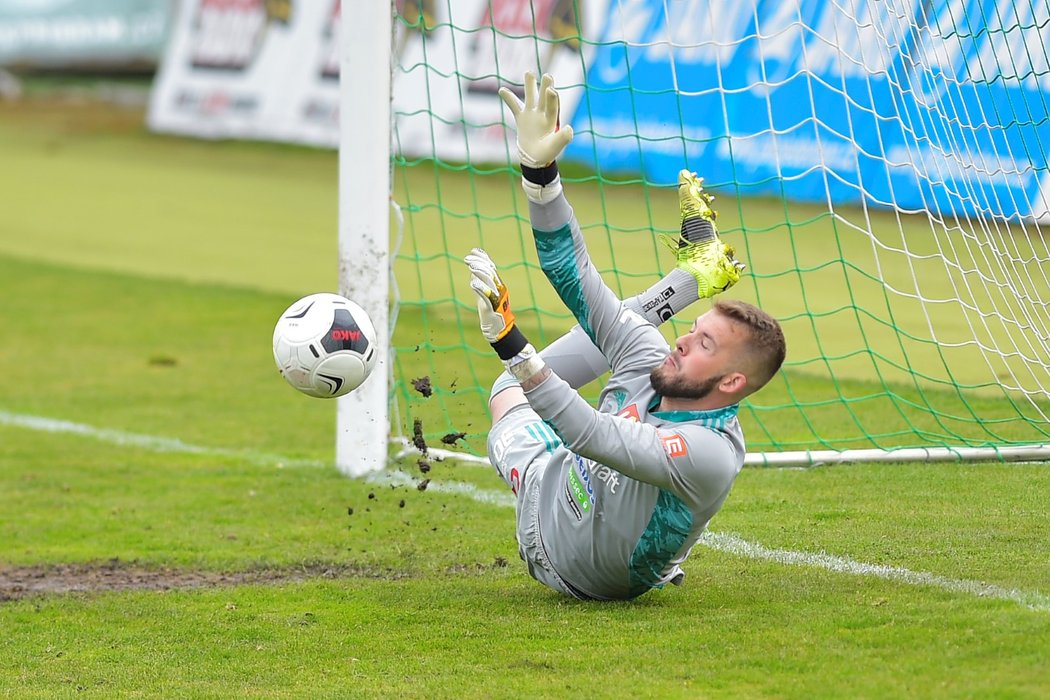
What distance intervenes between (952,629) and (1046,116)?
4.11 metres

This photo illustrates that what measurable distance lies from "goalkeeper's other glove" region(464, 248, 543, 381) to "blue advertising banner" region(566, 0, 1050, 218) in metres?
2.57

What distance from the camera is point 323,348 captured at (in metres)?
5.12

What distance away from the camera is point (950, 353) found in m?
7.56

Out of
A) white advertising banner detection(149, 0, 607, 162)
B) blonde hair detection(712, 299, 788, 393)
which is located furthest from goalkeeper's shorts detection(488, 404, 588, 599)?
white advertising banner detection(149, 0, 607, 162)

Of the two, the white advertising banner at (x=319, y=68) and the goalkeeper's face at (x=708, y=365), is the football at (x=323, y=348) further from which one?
the white advertising banner at (x=319, y=68)

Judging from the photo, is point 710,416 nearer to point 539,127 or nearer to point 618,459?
point 618,459

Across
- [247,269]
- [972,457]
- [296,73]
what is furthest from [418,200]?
[972,457]

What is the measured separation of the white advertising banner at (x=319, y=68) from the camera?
17266 millimetres

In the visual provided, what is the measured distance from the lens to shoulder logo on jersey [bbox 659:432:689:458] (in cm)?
439

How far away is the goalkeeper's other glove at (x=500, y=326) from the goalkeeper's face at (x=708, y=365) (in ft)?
1.62

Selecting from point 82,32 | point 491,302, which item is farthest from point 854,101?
point 82,32

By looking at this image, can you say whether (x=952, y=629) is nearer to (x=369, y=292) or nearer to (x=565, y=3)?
(x=369, y=292)

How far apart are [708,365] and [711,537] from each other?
1.40m

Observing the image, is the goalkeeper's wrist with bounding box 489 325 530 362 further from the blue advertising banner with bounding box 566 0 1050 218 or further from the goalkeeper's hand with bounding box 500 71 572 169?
the blue advertising banner with bounding box 566 0 1050 218
